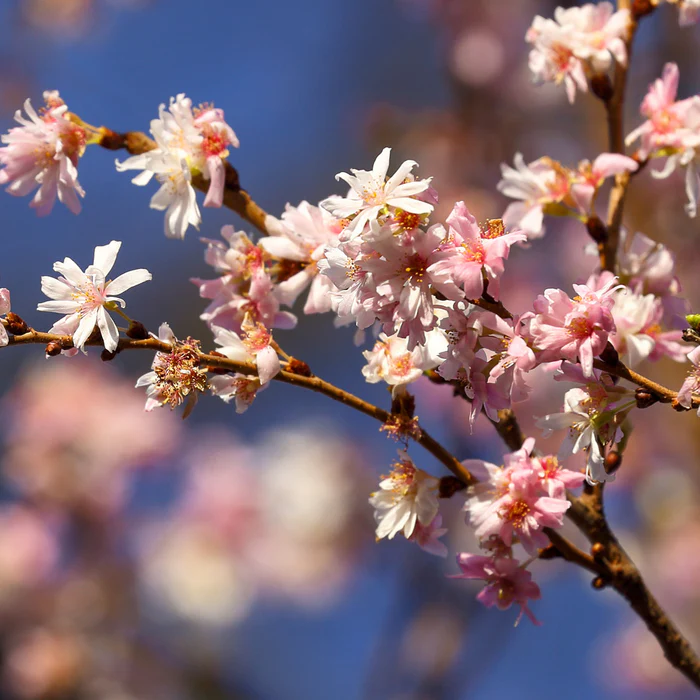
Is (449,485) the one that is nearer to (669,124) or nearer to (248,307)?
(248,307)

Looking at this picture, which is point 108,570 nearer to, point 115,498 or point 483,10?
point 115,498

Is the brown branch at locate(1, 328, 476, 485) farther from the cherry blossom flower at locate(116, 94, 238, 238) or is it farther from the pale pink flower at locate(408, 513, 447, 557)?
the cherry blossom flower at locate(116, 94, 238, 238)

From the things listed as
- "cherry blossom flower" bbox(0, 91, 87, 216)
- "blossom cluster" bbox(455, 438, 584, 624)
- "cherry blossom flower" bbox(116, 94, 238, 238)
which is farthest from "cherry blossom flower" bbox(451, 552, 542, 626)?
"cherry blossom flower" bbox(0, 91, 87, 216)

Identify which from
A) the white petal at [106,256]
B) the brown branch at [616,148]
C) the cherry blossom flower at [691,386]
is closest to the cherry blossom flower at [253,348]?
the white petal at [106,256]

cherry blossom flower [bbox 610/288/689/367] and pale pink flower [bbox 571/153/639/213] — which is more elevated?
pale pink flower [bbox 571/153/639/213]

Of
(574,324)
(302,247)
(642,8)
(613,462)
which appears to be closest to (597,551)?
(613,462)
